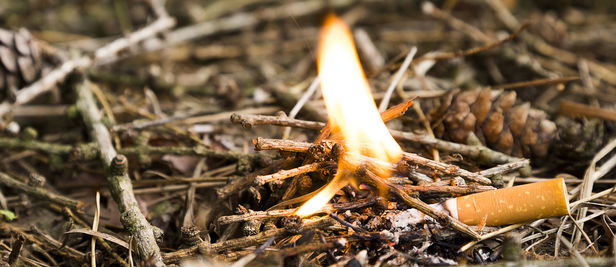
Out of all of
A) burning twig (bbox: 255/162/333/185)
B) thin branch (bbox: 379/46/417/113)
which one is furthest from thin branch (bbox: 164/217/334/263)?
thin branch (bbox: 379/46/417/113)

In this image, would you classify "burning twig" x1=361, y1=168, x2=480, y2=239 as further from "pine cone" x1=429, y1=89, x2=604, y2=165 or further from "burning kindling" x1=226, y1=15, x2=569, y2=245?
"pine cone" x1=429, y1=89, x2=604, y2=165

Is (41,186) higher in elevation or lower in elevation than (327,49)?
higher

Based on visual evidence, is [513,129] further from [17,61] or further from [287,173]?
[17,61]

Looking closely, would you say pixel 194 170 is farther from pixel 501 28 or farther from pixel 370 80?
pixel 501 28

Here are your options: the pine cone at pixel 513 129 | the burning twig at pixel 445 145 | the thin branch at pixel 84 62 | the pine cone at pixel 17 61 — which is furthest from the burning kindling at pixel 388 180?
the pine cone at pixel 17 61

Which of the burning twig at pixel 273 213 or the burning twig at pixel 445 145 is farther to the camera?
the burning twig at pixel 445 145

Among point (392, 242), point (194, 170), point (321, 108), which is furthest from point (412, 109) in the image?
point (194, 170)

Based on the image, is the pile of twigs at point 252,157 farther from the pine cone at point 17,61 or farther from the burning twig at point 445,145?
the pine cone at point 17,61
